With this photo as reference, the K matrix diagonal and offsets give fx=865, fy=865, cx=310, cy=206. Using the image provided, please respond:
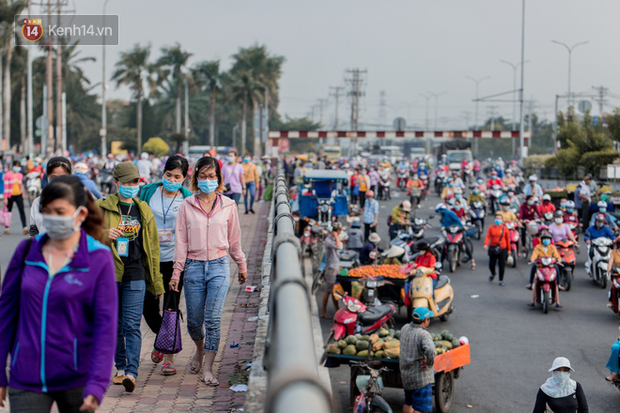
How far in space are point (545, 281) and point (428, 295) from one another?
10.6 ft

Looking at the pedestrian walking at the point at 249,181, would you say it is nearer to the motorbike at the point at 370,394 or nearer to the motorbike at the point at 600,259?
the motorbike at the point at 600,259

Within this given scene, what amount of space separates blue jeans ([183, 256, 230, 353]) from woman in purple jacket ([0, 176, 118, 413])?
9.64 feet

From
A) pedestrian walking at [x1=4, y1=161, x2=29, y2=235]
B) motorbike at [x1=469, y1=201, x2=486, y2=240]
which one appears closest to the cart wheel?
pedestrian walking at [x1=4, y1=161, x2=29, y2=235]

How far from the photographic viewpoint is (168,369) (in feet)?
23.2

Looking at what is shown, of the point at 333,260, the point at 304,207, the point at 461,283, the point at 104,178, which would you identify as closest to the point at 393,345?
the point at 333,260

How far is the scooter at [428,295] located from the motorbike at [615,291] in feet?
9.78

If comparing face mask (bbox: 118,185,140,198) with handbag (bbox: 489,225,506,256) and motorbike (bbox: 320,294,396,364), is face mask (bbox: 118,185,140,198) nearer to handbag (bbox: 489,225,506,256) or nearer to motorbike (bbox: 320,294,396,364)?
motorbike (bbox: 320,294,396,364)

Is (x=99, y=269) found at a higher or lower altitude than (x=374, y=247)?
higher

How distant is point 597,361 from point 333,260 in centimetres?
511

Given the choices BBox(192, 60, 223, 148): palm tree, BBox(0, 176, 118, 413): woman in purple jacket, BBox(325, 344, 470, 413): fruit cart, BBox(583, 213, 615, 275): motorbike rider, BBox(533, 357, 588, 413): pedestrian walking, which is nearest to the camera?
BBox(0, 176, 118, 413): woman in purple jacket

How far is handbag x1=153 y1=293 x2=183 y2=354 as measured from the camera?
6875 mm

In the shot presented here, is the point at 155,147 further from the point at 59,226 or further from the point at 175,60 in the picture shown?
the point at 59,226

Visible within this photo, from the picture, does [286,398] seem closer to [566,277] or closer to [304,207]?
[566,277]

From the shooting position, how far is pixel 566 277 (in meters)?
18.7
